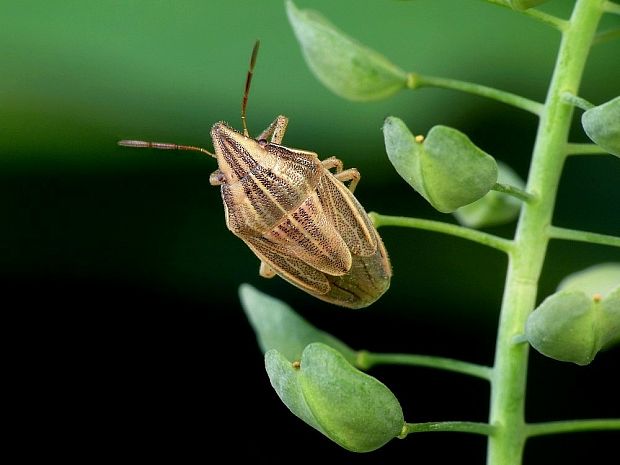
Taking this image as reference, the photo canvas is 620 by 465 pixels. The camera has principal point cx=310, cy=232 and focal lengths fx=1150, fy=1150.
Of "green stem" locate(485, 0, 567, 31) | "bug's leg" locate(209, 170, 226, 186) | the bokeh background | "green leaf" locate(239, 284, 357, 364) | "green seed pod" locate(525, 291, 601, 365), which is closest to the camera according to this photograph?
"green seed pod" locate(525, 291, 601, 365)

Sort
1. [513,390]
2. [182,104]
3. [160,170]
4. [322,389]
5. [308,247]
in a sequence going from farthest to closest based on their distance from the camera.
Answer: [160,170] < [182,104] < [308,247] < [513,390] < [322,389]

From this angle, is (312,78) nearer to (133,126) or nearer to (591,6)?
(133,126)

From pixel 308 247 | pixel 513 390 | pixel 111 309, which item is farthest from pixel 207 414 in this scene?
pixel 513 390

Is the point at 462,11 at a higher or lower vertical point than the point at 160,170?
higher

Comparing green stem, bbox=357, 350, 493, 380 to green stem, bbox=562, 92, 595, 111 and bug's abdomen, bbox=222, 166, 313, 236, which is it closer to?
bug's abdomen, bbox=222, 166, 313, 236

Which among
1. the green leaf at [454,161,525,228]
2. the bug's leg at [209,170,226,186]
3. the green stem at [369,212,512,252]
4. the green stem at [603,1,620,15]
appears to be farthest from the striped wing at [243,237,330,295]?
the green stem at [603,1,620,15]

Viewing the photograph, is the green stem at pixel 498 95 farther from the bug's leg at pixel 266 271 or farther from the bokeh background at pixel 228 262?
the bokeh background at pixel 228 262

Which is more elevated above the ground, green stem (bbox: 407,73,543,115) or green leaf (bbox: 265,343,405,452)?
green stem (bbox: 407,73,543,115)

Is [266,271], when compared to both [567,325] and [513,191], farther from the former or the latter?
[567,325]
